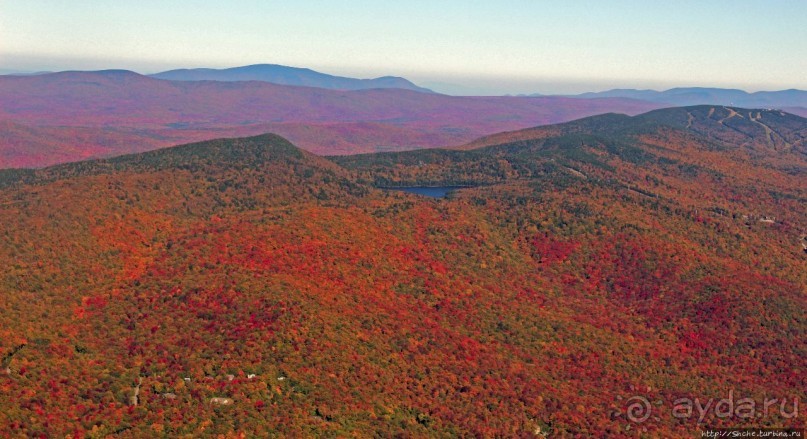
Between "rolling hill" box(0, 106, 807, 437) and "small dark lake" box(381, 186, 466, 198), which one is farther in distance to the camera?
"small dark lake" box(381, 186, 466, 198)

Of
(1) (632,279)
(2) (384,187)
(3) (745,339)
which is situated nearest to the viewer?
(3) (745,339)

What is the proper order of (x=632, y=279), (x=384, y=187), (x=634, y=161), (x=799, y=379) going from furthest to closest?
(x=634, y=161), (x=384, y=187), (x=632, y=279), (x=799, y=379)

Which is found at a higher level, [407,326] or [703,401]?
[407,326]

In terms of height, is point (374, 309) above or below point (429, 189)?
below

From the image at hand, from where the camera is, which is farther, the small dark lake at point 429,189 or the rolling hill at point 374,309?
the small dark lake at point 429,189

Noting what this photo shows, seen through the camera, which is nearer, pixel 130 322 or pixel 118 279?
pixel 130 322

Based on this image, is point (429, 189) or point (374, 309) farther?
point (429, 189)

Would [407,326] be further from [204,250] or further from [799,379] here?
[799,379]

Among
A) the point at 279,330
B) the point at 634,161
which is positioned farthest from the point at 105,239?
the point at 634,161
